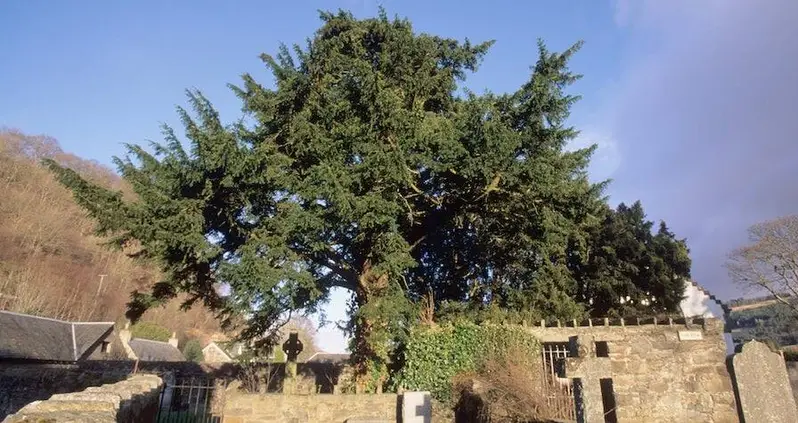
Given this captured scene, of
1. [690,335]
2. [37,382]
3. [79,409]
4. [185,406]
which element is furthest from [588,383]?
[37,382]

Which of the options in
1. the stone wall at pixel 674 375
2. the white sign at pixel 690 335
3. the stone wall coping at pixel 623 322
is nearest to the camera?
the stone wall at pixel 674 375

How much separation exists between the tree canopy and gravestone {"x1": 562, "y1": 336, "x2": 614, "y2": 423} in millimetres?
6284

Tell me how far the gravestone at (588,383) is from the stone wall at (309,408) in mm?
6145

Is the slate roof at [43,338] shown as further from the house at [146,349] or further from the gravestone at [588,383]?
the gravestone at [588,383]

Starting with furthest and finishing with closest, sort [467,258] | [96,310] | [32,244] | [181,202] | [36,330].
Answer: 1. [96,310]
2. [32,244]
3. [36,330]
4. [467,258]
5. [181,202]

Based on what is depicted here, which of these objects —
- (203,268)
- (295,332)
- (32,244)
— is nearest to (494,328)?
(295,332)

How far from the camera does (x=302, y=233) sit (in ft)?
43.1

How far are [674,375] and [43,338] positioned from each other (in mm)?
27204

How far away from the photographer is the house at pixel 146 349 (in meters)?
36.3

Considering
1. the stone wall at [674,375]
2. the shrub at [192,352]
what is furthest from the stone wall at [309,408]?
the shrub at [192,352]

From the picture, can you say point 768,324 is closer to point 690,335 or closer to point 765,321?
point 765,321

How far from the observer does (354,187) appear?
512 inches

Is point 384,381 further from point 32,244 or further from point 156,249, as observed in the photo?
point 32,244

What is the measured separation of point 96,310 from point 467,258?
141 feet
